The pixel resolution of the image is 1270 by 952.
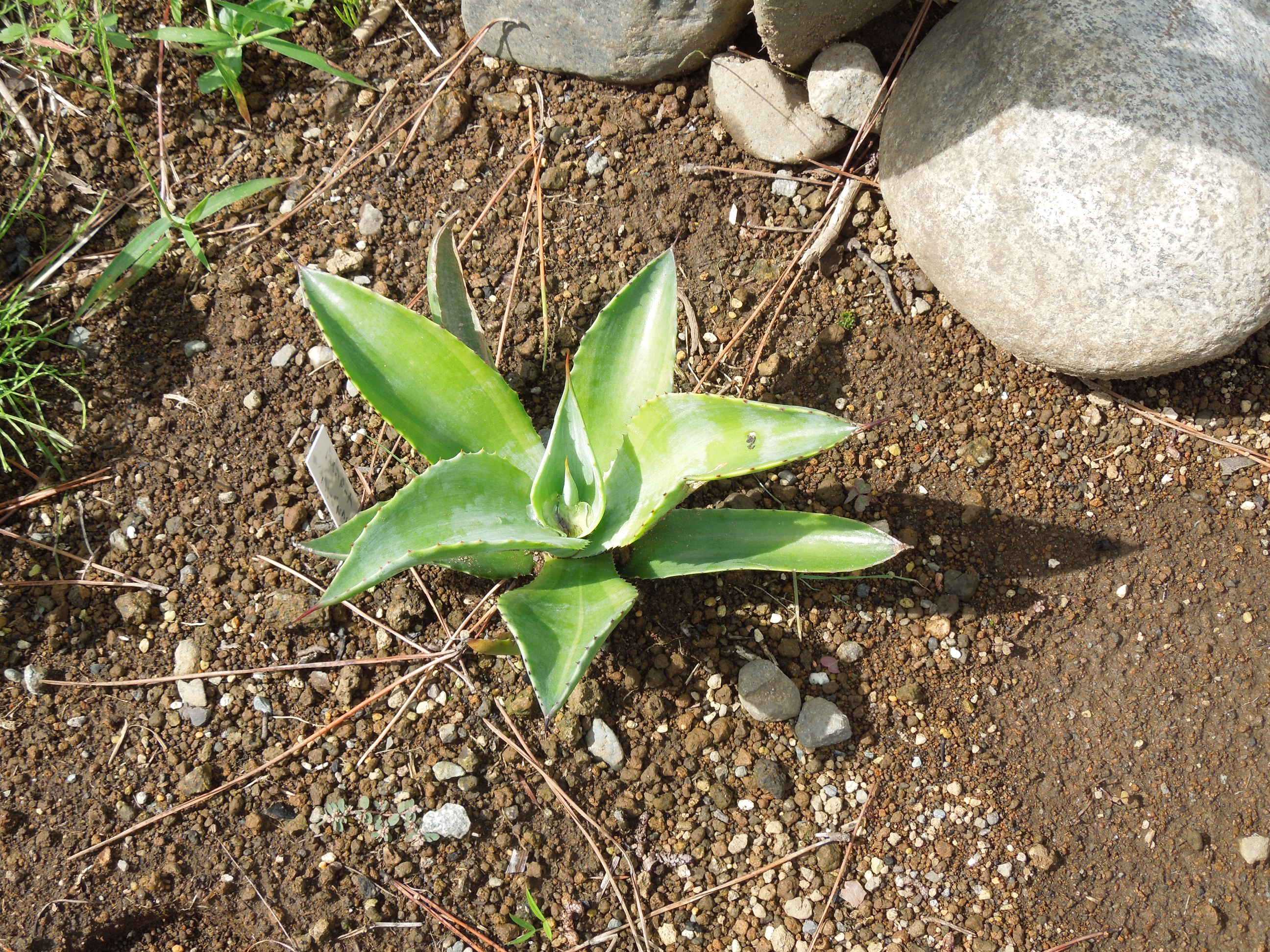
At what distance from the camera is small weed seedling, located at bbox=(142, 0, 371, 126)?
81.7 inches

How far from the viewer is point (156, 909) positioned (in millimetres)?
1769

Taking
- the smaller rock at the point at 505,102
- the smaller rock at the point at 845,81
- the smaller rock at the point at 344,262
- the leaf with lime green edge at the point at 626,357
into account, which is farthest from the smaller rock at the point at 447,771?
the smaller rock at the point at 845,81

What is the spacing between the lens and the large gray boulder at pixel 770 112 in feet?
6.75

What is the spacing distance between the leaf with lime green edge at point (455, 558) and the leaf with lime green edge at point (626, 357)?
230mm

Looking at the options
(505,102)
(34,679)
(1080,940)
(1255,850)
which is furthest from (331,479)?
(1255,850)

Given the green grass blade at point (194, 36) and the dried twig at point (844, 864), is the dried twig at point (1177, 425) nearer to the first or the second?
the dried twig at point (844, 864)

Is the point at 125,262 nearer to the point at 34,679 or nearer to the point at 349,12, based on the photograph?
the point at 349,12

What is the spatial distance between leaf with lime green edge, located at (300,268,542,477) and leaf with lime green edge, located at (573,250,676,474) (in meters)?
0.12

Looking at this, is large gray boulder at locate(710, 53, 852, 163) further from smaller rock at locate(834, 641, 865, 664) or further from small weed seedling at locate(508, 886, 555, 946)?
small weed seedling at locate(508, 886, 555, 946)

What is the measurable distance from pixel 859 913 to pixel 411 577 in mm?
1048

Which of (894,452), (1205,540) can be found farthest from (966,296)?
(1205,540)

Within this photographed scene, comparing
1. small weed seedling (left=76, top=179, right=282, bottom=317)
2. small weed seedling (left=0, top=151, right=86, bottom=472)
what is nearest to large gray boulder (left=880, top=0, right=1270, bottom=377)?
small weed seedling (left=76, top=179, right=282, bottom=317)

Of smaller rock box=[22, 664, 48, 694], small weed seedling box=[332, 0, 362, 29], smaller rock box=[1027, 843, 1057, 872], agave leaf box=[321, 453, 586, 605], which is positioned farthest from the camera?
small weed seedling box=[332, 0, 362, 29]

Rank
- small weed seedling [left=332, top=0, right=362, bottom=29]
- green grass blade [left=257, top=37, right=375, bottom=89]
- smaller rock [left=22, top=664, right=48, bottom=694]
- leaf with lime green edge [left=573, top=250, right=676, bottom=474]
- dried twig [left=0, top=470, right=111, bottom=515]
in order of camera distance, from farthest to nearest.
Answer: small weed seedling [left=332, top=0, right=362, bottom=29], green grass blade [left=257, top=37, right=375, bottom=89], dried twig [left=0, top=470, right=111, bottom=515], smaller rock [left=22, top=664, right=48, bottom=694], leaf with lime green edge [left=573, top=250, right=676, bottom=474]
